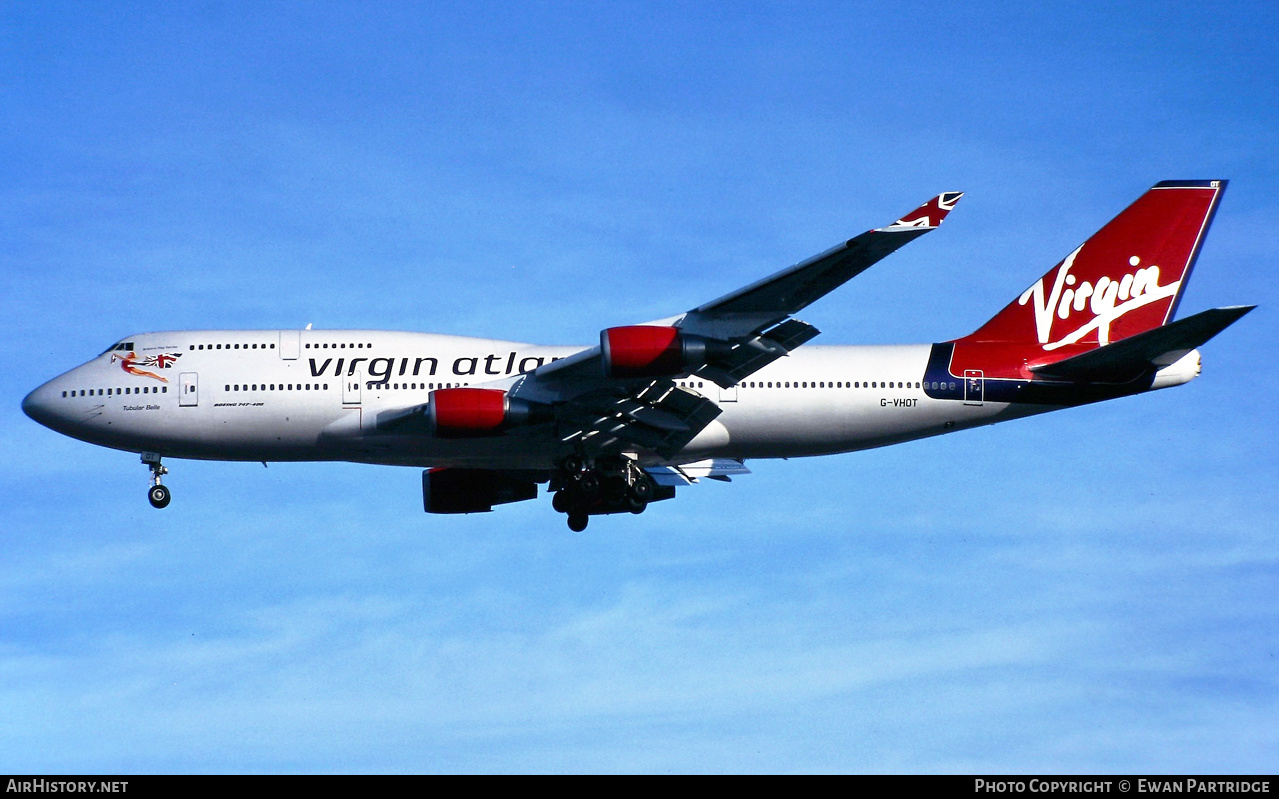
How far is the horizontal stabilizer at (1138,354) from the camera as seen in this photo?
1390 inches

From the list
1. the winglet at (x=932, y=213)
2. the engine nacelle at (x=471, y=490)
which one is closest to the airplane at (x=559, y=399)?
the engine nacelle at (x=471, y=490)

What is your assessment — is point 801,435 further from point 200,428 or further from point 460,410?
point 200,428

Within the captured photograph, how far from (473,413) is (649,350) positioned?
544cm

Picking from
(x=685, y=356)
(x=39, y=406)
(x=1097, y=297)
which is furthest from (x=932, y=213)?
(x=39, y=406)

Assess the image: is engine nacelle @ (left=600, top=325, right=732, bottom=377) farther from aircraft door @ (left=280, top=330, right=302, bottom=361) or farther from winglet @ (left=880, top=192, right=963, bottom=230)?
aircraft door @ (left=280, top=330, right=302, bottom=361)

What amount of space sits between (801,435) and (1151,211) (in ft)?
43.4

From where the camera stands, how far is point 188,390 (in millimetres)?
38562

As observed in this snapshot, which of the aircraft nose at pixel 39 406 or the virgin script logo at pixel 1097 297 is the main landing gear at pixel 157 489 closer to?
the aircraft nose at pixel 39 406

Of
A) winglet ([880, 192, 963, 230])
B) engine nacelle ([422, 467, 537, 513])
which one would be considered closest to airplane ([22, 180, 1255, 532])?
engine nacelle ([422, 467, 537, 513])

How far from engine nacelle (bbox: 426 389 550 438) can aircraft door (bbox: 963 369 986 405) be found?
12.0 meters

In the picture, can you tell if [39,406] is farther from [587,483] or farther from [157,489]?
[587,483]

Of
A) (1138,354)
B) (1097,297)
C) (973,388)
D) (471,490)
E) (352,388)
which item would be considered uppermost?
(1097,297)
